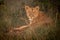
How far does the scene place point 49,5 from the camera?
447 cm

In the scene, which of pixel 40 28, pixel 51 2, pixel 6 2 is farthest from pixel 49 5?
pixel 6 2

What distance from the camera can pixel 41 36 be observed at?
434cm

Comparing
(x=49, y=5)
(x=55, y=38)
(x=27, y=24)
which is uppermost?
(x=49, y=5)

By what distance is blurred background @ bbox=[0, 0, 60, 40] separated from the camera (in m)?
4.39

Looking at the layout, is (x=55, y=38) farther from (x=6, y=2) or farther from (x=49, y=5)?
(x=6, y=2)

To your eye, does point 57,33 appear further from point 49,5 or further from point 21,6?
point 21,6

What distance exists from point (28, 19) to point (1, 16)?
2.34 ft

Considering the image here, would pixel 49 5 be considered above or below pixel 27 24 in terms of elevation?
above

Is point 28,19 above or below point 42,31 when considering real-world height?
above

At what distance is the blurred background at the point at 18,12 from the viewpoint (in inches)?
173

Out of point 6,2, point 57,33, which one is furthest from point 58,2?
point 6,2

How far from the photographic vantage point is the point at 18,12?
4453 millimetres

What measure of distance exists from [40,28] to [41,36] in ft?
0.68

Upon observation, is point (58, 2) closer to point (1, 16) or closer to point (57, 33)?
point (57, 33)
